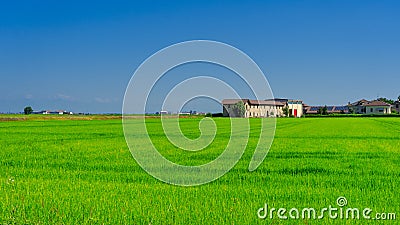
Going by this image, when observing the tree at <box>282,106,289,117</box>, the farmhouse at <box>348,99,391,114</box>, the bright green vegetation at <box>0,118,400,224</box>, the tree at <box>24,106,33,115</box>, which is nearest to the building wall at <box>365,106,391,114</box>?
the farmhouse at <box>348,99,391,114</box>

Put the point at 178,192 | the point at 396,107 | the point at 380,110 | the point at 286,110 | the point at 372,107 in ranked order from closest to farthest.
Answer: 1. the point at 178,192
2. the point at 286,110
3. the point at 380,110
4. the point at 372,107
5. the point at 396,107

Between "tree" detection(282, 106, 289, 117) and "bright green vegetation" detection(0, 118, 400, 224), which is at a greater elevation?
"tree" detection(282, 106, 289, 117)

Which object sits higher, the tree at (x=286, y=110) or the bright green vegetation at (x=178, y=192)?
the tree at (x=286, y=110)

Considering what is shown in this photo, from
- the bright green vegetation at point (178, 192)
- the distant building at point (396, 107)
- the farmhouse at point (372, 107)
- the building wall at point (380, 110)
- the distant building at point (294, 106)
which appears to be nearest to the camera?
the bright green vegetation at point (178, 192)

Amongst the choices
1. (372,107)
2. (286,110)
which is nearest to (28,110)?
(286,110)


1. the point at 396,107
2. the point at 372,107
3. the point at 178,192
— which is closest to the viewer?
the point at 178,192

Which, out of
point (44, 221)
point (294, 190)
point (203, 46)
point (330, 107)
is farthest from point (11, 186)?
point (330, 107)

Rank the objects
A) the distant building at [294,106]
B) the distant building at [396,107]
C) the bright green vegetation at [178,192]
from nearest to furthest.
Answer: the bright green vegetation at [178,192]
the distant building at [294,106]
the distant building at [396,107]

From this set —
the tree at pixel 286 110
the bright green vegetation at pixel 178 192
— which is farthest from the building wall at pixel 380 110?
the bright green vegetation at pixel 178 192

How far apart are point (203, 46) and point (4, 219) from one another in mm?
4510

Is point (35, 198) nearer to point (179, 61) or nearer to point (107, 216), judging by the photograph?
point (107, 216)

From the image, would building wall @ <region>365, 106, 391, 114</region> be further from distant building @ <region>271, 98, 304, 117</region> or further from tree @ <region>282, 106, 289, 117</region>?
tree @ <region>282, 106, 289, 117</region>

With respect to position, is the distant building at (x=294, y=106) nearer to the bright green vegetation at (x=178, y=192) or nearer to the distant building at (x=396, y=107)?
the distant building at (x=396, y=107)

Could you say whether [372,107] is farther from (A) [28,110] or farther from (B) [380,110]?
(A) [28,110]
